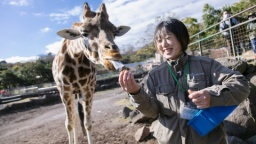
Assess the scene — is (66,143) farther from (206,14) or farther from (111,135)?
(206,14)

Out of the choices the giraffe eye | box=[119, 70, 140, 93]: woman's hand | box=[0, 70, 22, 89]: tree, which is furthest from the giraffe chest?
box=[0, 70, 22, 89]: tree

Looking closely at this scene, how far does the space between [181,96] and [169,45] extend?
44 cm

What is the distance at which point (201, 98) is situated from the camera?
1.69 metres

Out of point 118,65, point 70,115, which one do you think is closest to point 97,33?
point 118,65

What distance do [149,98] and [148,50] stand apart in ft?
111

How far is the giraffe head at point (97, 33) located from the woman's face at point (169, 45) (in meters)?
0.87

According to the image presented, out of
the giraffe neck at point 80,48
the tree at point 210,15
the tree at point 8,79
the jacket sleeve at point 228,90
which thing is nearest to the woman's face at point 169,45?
the jacket sleeve at point 228,90

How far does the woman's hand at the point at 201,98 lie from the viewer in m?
1.66

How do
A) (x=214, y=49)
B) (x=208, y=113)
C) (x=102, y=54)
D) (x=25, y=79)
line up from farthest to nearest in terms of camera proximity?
(x=25, y=79)
(x=214, y=49)
(x=102, y=54)
(x=208, y=113)

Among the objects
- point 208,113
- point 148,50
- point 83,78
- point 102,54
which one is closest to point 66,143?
point 83,78

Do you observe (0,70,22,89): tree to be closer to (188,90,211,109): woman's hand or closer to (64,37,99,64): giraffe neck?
(64,37,99,64): giraffe neck

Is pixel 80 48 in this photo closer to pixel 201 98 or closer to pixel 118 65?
pixel 118 65

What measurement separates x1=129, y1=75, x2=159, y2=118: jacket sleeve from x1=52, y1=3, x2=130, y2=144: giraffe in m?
1.12

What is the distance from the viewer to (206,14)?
20.7 meters
